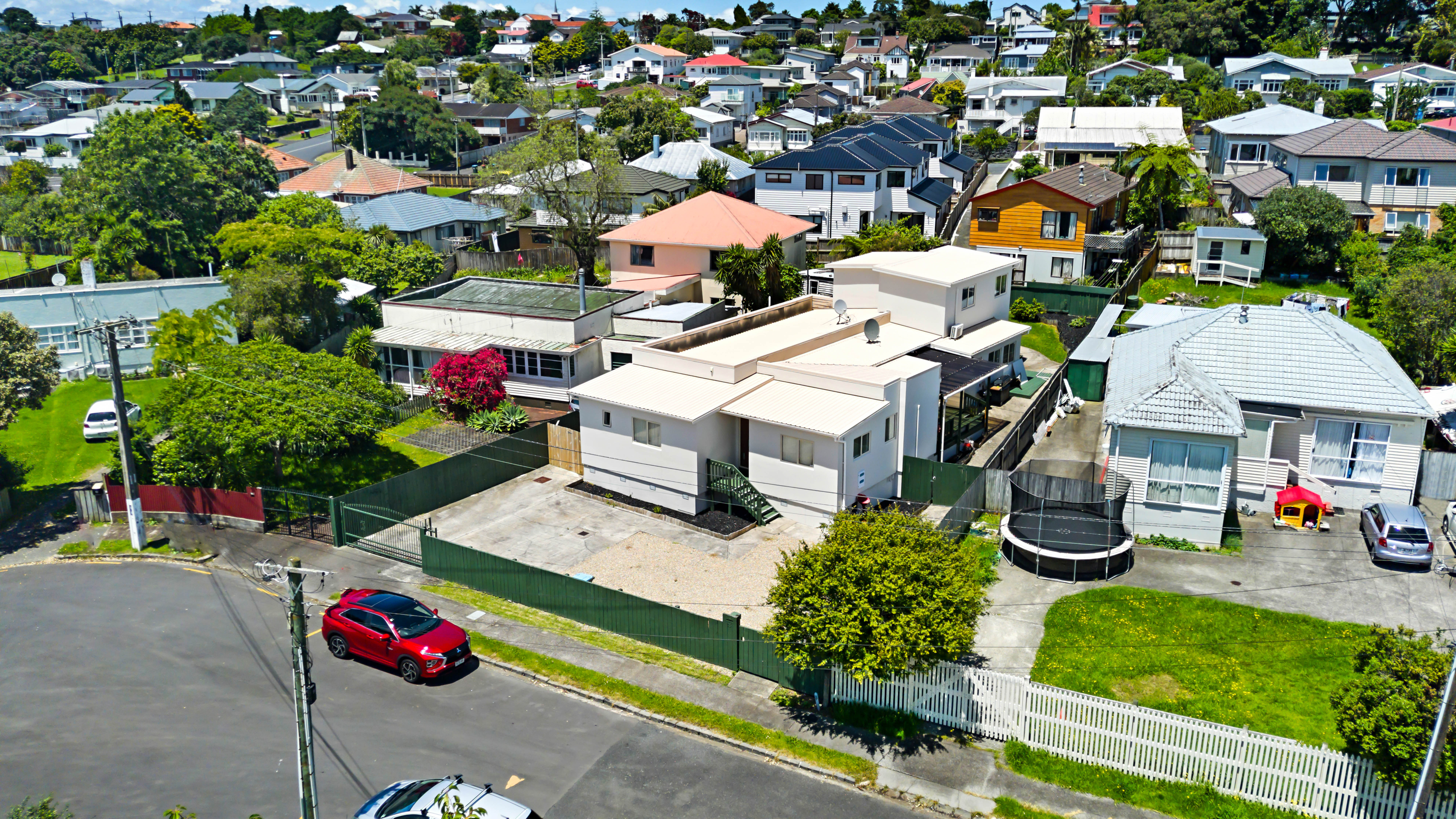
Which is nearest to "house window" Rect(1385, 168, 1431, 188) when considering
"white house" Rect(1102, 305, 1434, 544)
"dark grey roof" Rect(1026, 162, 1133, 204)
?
"dark grey roof" Rect(1026, 162, 1133, 204)

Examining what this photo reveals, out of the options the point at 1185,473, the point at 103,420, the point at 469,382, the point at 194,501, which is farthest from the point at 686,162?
the point at 1185,473

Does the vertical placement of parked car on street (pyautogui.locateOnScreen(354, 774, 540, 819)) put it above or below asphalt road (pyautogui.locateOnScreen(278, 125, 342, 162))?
below

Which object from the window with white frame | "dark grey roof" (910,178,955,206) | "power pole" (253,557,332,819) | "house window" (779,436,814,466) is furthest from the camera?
"dark grey roof" (910,178,955,206)

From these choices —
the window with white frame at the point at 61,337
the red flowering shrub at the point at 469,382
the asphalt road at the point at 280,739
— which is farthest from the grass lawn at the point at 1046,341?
the window with white frame at the point at 61,337

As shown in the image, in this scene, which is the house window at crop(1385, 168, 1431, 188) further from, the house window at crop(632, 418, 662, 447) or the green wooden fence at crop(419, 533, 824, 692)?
the green wooden fence at crop(419, 533, 824, 692)

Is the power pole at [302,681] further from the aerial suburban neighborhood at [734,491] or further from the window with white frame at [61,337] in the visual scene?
the window with white frame at [61,337]

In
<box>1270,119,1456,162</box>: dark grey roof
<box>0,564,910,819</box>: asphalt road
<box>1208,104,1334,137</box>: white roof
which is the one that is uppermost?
<box>1208,104,1334,137</box>: white roof
